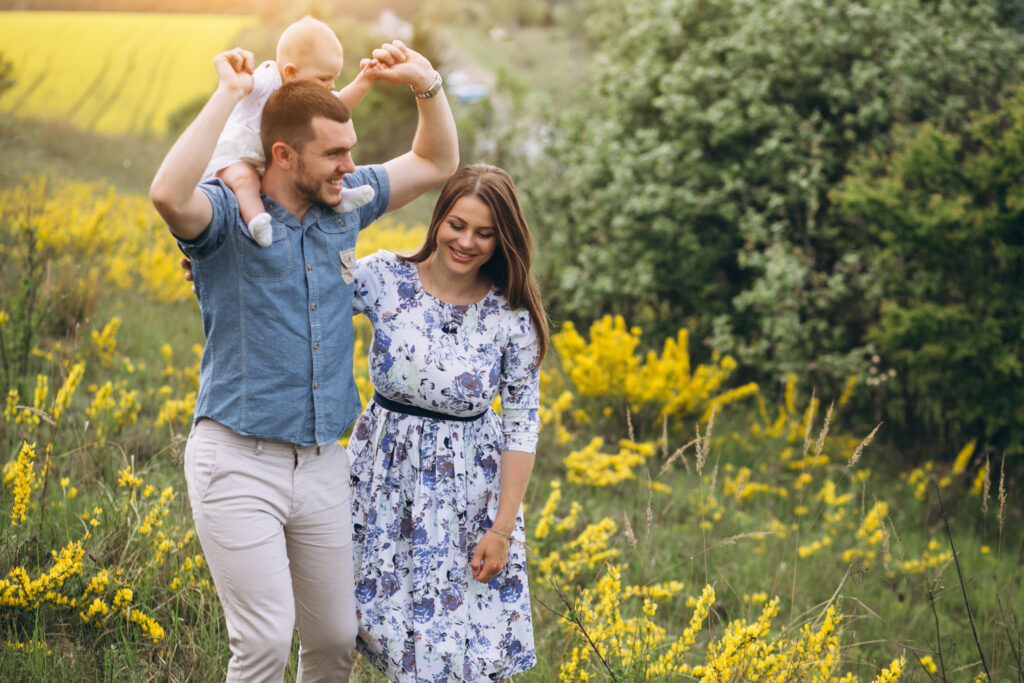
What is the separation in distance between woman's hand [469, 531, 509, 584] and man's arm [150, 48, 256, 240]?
1.13 m

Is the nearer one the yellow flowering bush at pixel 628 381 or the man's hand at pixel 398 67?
the man's hand at pixel 398 67

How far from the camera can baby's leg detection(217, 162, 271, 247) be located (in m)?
1.82

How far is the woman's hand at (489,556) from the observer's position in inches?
88.0

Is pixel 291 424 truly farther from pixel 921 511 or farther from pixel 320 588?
pixel 921 511

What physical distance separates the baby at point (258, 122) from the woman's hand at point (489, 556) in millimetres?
997

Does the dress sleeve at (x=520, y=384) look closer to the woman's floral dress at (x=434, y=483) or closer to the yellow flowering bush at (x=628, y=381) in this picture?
the woman's floral dress at (x=434, y=483)

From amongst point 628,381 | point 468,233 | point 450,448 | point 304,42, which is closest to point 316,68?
point 304,42

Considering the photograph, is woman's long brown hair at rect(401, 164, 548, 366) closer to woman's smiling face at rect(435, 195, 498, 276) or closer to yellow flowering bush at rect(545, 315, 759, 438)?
woman's smiling face at rect(435, 195, 498, 276)

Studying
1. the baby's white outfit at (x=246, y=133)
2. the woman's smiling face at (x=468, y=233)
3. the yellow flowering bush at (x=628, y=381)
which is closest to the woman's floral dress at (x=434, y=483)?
the woman's smiling face at (x=468, y=233)

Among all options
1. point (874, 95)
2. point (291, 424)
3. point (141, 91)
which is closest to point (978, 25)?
point (874, 95)

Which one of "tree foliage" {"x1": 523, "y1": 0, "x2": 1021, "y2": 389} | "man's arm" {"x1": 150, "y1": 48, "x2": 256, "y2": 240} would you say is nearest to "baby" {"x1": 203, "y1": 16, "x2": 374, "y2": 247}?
"man's arm" {"x1": 150, "y1": 48, "x2": 256, "y2": 240}

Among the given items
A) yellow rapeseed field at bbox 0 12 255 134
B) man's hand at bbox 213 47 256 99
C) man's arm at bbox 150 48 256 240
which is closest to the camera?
man's arm at bbox 150 48 256 240

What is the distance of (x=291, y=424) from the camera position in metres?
1.93

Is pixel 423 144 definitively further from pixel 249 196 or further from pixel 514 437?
pixel 514 437
